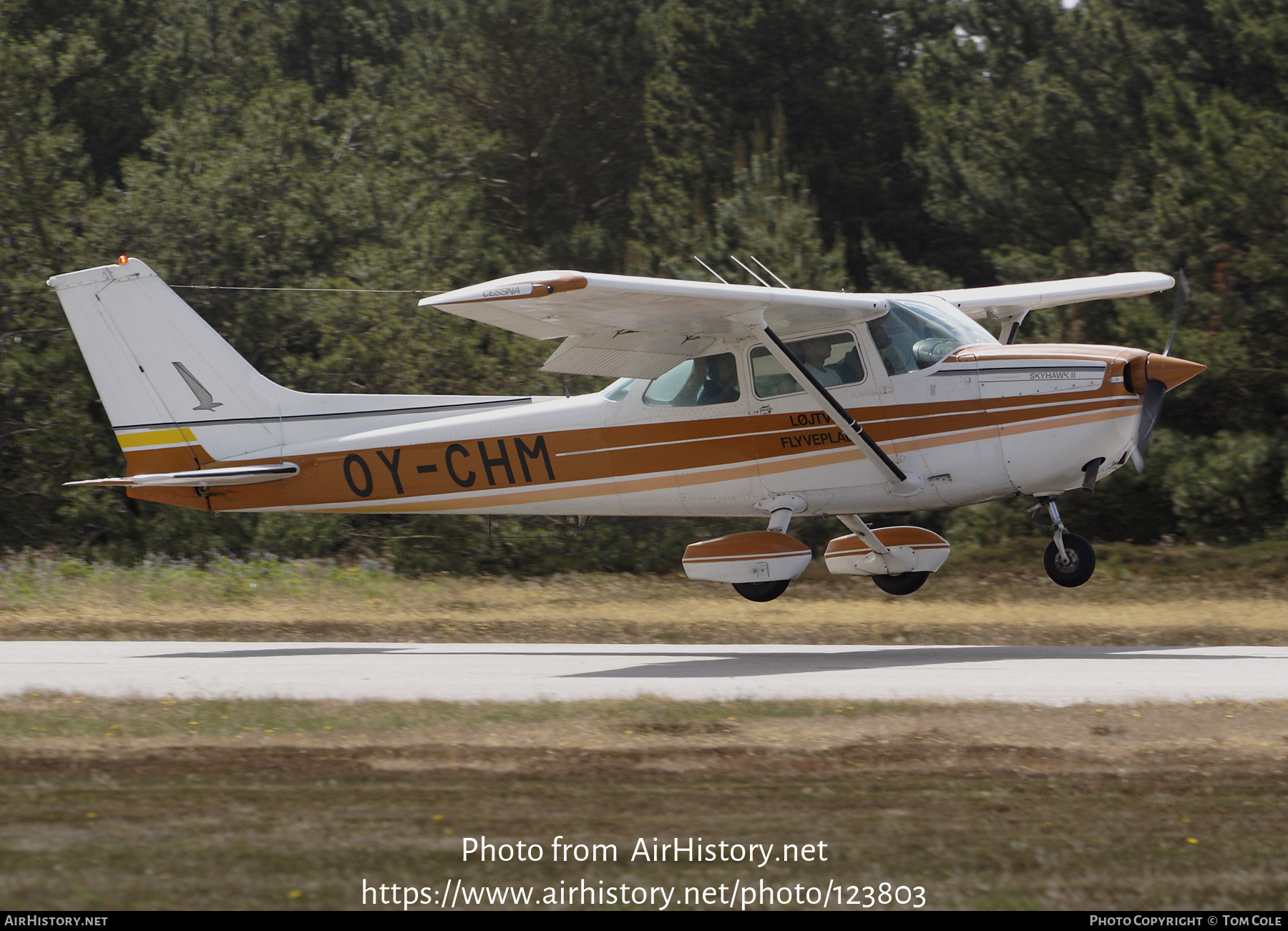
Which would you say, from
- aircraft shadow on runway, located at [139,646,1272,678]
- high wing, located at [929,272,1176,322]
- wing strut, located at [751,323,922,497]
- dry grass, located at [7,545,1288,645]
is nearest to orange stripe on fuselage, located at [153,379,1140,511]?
wing strut, located at [751,323,922,497]

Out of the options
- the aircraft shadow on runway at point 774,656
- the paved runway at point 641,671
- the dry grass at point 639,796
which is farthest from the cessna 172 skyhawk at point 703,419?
the dry grass at point 639,796

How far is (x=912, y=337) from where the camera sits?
12016mm

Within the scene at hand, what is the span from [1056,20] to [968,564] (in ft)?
56.5

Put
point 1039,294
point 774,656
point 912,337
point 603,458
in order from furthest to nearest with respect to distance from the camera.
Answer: point 1039,294
point 603,458
point 912,337
point 774,656

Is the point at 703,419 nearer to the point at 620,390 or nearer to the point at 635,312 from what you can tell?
the point at 620,390

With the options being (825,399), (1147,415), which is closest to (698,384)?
(825,399)

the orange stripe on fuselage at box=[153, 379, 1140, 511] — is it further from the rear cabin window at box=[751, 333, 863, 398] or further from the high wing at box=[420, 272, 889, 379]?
the high wing at box=[420, 272, 889, 379]

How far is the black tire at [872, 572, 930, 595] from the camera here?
13.0 metres

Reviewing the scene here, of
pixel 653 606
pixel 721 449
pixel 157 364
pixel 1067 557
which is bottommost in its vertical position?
pixel 653 606

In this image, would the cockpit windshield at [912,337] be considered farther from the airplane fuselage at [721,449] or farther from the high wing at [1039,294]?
the high wing at [1039,294]

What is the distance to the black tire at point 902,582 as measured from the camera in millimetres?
13008

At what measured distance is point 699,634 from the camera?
44.3 feet

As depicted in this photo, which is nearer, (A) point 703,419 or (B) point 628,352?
(A) point 703,419

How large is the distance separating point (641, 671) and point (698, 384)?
3.11 m
